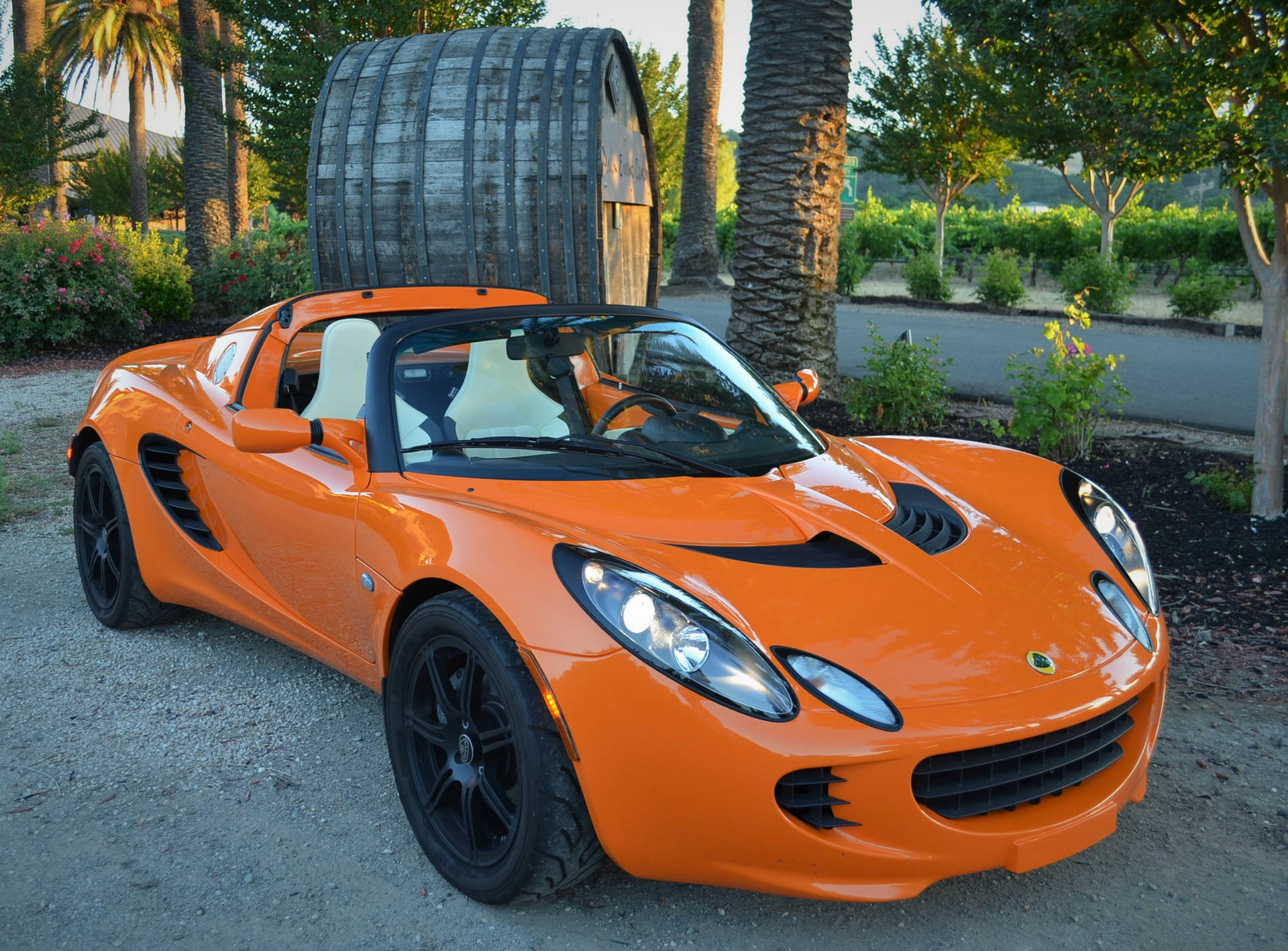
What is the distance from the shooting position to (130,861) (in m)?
2.67

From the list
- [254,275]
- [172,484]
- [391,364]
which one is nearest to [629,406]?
[391,364]

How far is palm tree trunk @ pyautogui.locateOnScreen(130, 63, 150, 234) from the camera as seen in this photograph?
29.2m

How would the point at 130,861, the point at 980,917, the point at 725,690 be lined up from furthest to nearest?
the point at 130,861 → the point at 980,917 → the point at 725,690

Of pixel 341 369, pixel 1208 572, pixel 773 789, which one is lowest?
pixel 1208 572

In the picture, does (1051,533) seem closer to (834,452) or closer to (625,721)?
(834,452)

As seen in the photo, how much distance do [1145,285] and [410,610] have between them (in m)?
24.8

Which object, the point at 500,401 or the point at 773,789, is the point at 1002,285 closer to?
the point at 500,401

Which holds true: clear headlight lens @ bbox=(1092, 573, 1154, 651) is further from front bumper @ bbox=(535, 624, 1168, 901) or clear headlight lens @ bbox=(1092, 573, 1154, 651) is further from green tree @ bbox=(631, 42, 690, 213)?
green tree @ bbox=(631, 42, 690, 213)

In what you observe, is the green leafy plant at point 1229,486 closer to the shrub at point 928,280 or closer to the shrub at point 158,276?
the shrub at point 158,276

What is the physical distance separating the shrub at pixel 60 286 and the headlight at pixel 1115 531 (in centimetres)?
1210

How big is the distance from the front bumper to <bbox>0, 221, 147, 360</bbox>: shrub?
40.0 feet

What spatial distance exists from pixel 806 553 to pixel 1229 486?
12.4ft

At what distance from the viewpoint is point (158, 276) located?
14312 millimetres

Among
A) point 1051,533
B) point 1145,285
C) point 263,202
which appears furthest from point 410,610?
point 263,202
